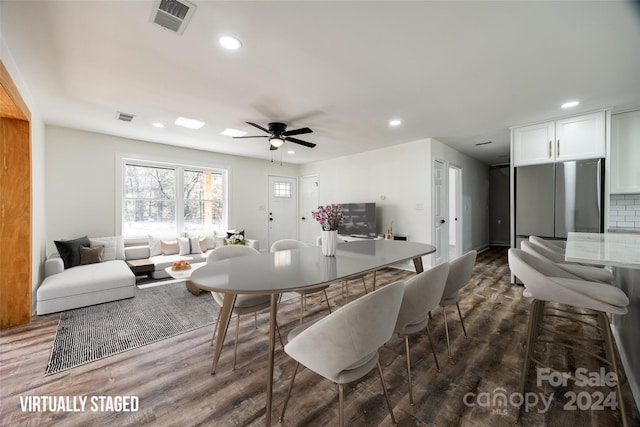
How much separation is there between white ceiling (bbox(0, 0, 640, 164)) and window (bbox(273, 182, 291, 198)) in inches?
125

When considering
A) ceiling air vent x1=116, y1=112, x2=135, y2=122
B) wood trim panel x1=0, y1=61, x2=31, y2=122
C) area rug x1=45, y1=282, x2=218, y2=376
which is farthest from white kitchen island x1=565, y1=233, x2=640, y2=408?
ceiling air vent x1=116, y1=112, x2=135, y2=122

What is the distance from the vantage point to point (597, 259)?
1142 millimetres

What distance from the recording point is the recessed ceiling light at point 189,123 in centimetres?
372

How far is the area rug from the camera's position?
2129 millimetres

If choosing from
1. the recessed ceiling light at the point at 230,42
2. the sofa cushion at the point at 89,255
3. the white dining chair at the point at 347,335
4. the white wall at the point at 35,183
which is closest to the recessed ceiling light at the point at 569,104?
the white dining chair at the point at 347,335

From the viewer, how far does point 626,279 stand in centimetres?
195

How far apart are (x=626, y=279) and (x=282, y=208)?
6183 millimetres

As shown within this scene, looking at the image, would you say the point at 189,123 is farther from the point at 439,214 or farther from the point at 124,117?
the point at 439,214

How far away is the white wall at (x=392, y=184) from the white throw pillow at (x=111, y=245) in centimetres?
443

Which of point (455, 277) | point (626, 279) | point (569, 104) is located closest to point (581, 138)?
point (569, 104)

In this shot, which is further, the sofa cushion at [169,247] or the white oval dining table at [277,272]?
the sofa cushion at [169,247]

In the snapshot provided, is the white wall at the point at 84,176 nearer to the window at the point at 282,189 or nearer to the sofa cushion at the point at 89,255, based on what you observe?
the sofa cushion at the point at 89,255

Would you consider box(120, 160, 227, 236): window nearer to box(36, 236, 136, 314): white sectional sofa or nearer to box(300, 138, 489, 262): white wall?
box(36, 236, 136, 314): white sectional sofa

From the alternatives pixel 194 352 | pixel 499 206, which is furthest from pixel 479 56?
pixel 499 206
